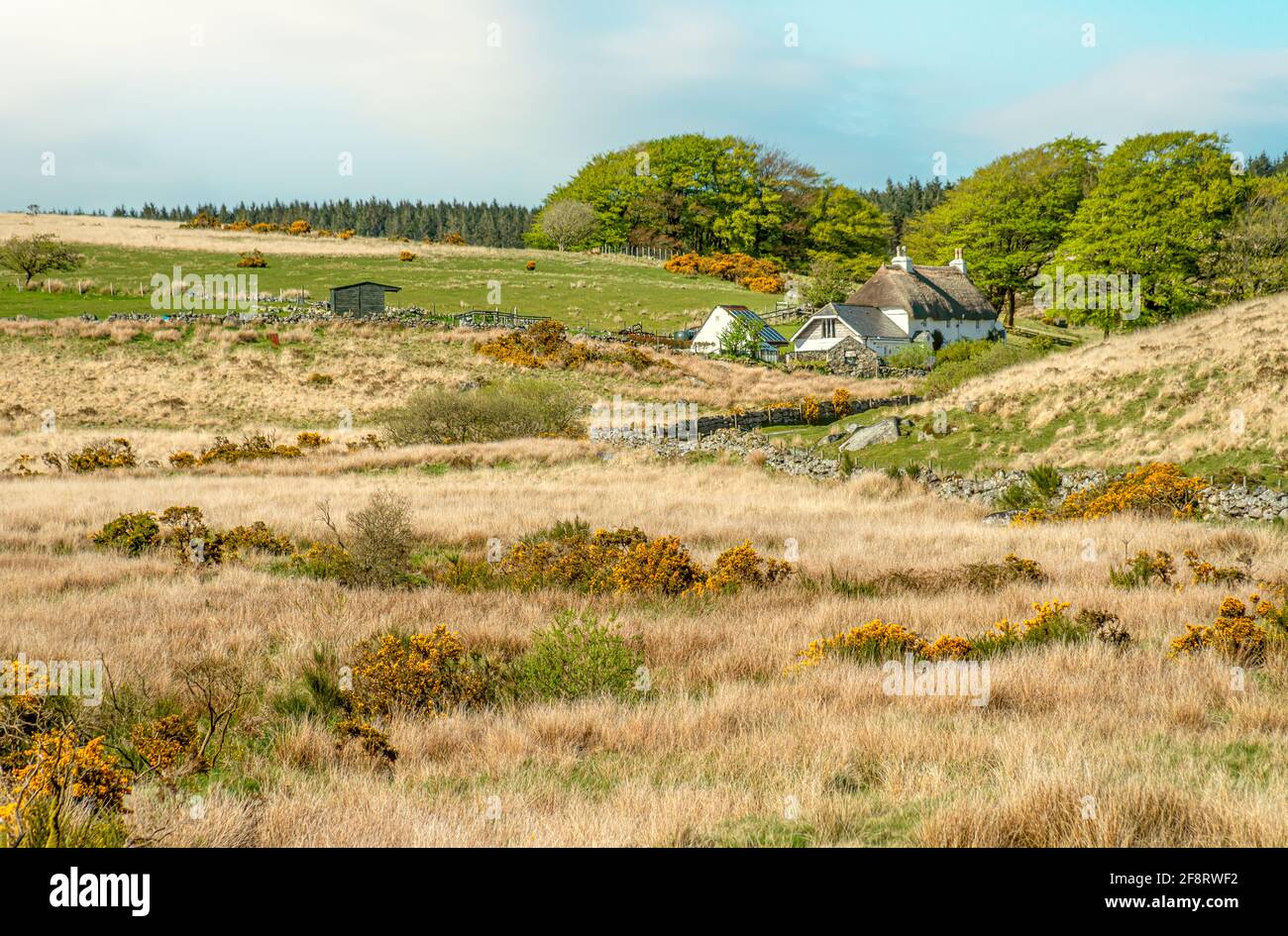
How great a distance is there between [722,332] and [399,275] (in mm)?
33318

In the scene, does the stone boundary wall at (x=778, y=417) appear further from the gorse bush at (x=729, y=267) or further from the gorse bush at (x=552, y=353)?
the gorse bush at (x=729, y=267)

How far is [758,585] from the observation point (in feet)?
36.0

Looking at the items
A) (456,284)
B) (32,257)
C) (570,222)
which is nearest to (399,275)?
(456,284)

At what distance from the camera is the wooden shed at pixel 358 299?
60.2 m

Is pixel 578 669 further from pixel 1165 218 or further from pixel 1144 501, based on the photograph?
pixel 1165 218

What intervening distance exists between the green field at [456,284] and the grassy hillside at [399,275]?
0.10 m

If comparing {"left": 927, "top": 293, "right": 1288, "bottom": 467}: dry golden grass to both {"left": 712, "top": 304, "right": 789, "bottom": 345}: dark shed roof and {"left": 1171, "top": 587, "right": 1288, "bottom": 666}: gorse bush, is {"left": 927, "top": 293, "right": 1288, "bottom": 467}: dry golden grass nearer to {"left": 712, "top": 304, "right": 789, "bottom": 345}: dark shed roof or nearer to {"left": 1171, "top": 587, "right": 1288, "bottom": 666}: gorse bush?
{"left": 1171, "top": 587, "right": 1288, "bottom": 666}: gorse bush

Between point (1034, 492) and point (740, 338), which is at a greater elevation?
point (740, 338)

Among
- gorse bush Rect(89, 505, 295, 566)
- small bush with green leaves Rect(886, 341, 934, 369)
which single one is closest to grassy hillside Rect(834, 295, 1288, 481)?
gorse bush Rect(89, 505, 295, 566)

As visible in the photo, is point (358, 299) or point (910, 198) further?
point (910, 198)

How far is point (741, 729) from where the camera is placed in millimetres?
5680
